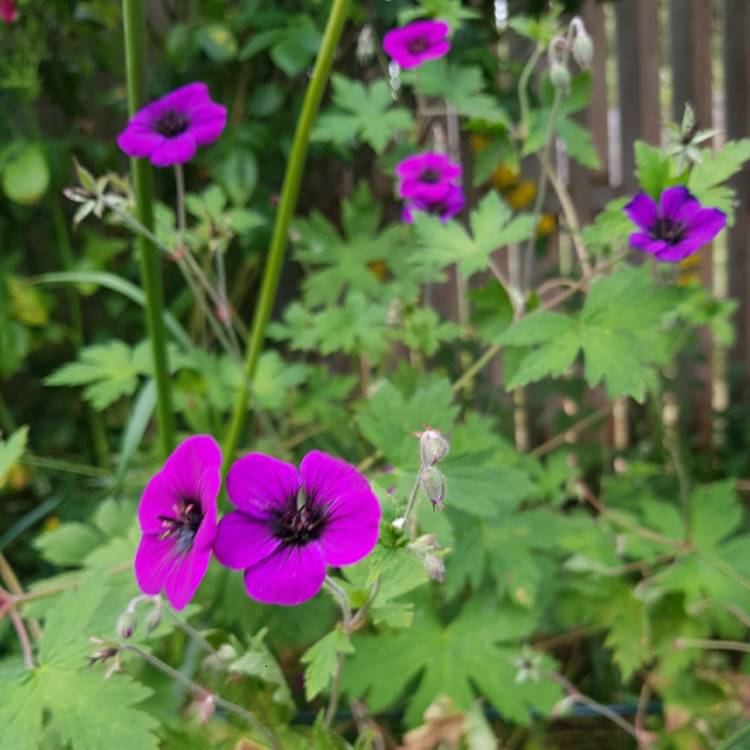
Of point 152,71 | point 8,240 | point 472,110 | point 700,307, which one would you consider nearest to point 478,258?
point 472,110

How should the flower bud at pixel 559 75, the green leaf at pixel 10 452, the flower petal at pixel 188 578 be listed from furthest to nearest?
the flower bud at pixel 559 75 → the green leaf at pixel 10 452 → the flower petal at pixel 188 578

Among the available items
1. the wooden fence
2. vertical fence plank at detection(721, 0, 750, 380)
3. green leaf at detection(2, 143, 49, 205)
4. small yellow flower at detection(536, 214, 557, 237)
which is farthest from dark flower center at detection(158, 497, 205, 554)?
vertical fence plank at detection(721, 0, 750, 380)

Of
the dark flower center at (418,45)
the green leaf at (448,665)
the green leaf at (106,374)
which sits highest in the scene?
the dark flower center at (418,45)

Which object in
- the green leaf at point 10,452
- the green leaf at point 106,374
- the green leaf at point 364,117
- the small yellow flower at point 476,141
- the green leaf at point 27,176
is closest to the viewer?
the green leaf at point 10,452

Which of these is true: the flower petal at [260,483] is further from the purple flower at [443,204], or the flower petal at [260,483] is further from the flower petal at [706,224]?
the purple flower at [443,204]

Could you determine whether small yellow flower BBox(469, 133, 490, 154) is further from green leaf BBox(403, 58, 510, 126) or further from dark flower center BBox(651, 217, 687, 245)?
dark flower center BBox(651, 217, 687, 245)

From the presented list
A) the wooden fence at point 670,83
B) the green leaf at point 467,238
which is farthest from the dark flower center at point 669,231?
the wooden fence at point 670,83

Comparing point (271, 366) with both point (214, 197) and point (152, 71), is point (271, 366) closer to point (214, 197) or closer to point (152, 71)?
point (214, 197)
